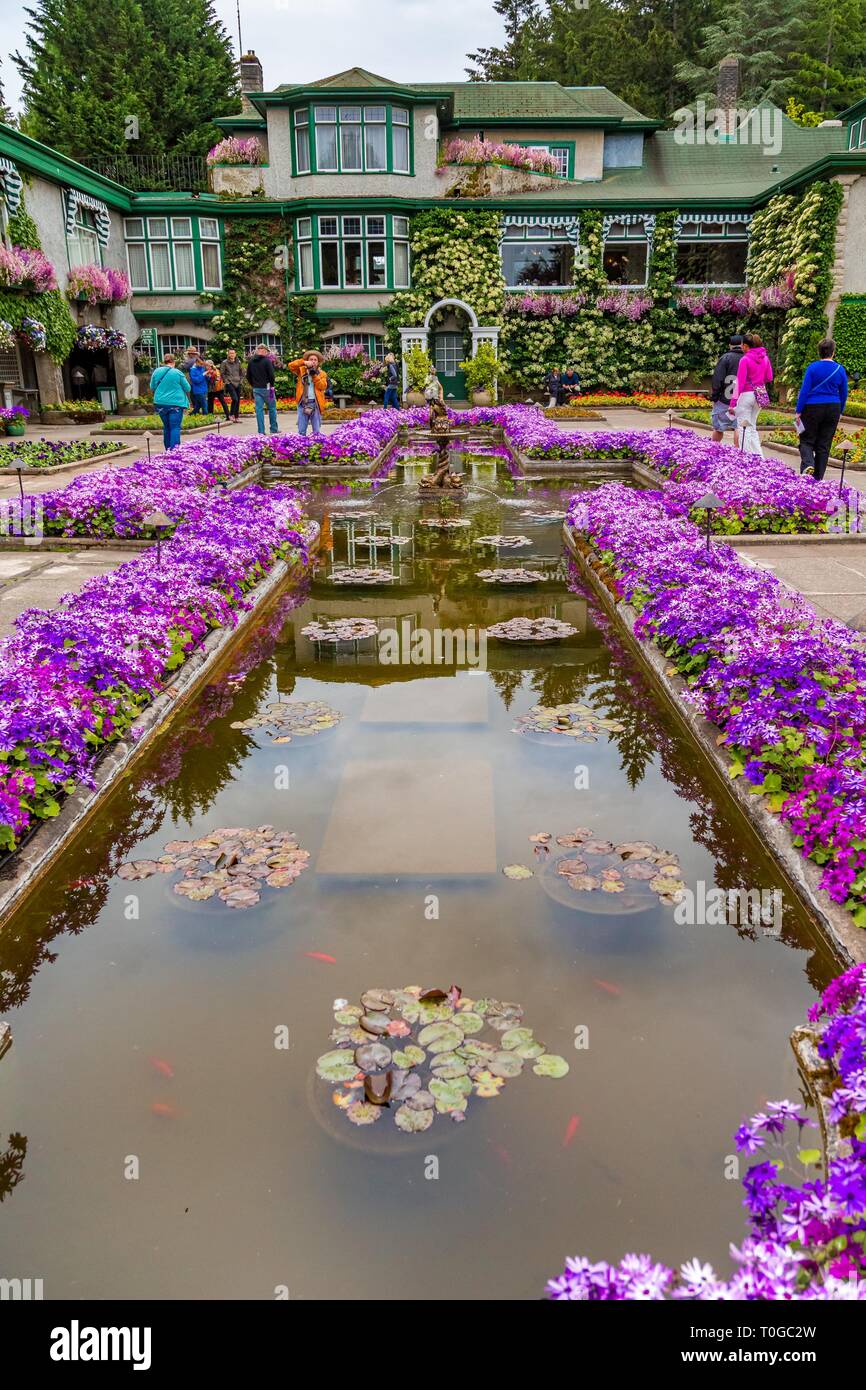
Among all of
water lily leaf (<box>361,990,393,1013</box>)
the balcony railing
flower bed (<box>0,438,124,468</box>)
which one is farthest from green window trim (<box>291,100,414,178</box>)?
water lily leaf (<box>361,990,393,1013</box>)

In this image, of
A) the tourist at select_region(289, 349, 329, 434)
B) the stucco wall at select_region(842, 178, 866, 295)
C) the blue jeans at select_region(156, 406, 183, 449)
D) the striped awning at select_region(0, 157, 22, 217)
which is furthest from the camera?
the stucco wall at select_region(842, 178, 866, 295)

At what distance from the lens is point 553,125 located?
→ 1389 inches

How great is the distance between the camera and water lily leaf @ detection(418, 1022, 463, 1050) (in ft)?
11.2

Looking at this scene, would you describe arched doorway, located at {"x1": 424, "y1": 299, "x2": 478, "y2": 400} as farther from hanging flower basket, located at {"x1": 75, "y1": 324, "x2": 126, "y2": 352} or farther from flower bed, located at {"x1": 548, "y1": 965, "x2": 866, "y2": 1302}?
flower bed, located at {"x1": 548, "y1": 965, "x2": 866, "y2": 1302}

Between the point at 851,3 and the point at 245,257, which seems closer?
the point at 245,257

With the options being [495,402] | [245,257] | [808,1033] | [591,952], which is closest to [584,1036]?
[591,952]

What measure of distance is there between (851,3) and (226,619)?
55.6 meters

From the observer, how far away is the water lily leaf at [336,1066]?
130 inches

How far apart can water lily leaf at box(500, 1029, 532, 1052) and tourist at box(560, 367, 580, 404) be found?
31.2 m

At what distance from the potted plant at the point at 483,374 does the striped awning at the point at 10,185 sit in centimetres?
1378

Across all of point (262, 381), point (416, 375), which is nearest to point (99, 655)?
point (262, 381)

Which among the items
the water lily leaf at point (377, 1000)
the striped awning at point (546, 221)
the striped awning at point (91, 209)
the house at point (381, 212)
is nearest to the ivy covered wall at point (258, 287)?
the house at point (381, 212)

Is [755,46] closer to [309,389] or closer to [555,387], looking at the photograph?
[555,387]
